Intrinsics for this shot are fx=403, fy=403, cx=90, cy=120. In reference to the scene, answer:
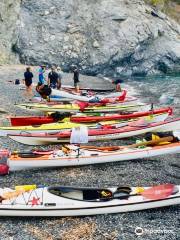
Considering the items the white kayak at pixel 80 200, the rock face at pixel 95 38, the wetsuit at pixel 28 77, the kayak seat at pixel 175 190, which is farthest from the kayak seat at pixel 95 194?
the rock face at pixel 95 38

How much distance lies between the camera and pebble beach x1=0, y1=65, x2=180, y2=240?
11875 millimetres

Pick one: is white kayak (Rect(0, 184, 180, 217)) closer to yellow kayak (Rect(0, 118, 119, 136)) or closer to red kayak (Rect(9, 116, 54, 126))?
yellow kayak (Rect(0, 118, 119, 136))

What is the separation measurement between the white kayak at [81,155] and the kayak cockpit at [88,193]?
3.11 meters

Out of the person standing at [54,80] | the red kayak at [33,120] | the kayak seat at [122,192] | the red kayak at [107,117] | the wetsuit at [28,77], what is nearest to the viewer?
the kayak seat at [122,192]

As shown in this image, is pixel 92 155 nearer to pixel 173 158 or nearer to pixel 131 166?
pixel 131 166

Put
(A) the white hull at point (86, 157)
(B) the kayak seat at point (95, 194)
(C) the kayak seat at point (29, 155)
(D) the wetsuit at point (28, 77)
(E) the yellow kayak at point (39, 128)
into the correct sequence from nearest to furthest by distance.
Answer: (B) the kayak seat at point (95, 194)
(A) the white hull at point (86, 157)
(C) the kayak seat at point (29, 155)
(E) the yellow kayak at point (39, 128)
(D) the wetsuit at point (28, 77)

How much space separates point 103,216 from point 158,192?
2.00 meters

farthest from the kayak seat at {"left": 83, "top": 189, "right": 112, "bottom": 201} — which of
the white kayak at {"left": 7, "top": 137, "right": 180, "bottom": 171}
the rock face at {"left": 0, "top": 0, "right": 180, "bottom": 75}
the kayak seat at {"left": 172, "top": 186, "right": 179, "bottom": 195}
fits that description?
the rock face at {"left": 0, "top": 0, "right": 180, "bottom": 75}

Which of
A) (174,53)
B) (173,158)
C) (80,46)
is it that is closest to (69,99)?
(173,158)

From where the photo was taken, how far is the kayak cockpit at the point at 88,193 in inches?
515

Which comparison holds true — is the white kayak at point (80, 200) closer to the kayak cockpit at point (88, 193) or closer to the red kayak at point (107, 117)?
the kayak cockpit at point (88, 193)

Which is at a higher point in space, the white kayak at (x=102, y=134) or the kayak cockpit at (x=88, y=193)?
the white kayak at (x=102, y=134)

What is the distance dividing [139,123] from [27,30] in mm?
34910

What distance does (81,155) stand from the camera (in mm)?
16547
